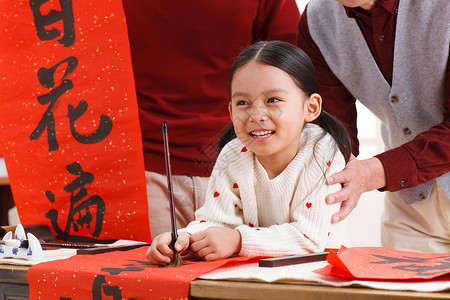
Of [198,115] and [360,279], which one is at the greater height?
[198,115]

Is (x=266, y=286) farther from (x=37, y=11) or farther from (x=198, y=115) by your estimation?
(x=37, y=11)

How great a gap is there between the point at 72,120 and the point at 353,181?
0.66 metres

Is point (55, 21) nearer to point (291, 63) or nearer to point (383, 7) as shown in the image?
point (291, 63)

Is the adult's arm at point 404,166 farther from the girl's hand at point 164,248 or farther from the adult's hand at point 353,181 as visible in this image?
the girl's hand at point 164,248

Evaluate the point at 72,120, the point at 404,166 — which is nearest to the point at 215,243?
the point at 404,166

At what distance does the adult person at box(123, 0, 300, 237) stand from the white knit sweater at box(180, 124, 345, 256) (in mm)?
255

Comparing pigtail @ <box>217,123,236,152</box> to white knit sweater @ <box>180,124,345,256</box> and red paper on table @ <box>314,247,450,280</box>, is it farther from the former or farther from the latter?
red paper on table @ <box>314,247,450,280</box>

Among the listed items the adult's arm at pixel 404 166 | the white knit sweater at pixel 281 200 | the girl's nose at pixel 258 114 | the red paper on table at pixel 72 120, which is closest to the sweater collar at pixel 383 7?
the adult's arm at pixel 404 166

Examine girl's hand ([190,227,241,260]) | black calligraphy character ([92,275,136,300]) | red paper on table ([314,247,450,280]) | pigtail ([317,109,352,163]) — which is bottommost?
black calligraphy character ([92,275,136,300])

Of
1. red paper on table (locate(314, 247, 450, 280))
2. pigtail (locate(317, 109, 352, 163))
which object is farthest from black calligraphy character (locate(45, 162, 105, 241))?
red paper on table (locate(314, 247, 450, 280))

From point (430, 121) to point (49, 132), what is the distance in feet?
2.84

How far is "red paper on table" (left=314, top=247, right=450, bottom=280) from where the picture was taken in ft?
2.29

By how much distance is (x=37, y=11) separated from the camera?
4.40 ft

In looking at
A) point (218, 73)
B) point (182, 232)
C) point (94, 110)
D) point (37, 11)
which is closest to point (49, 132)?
point (94, 110)
